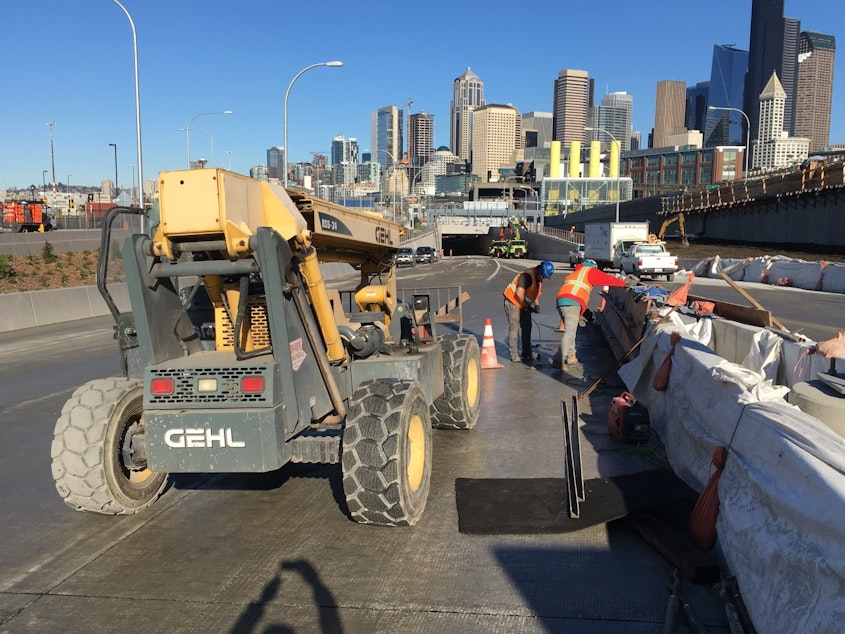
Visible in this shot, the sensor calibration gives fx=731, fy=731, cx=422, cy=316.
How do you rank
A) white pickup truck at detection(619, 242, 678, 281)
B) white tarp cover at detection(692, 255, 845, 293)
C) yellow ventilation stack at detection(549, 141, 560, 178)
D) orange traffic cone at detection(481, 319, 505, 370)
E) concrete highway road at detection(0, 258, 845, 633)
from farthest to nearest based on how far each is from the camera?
yellow ventilation stack at detection(549, 141, 560, 178) < white pickup truck at detection(619, 242, 678, 281) < white tarp cover at detection(692, 255, 845, 293) < orange traffic cone at detection(481, 319, 505, 370) < concrete highway road at detection(0, 258, 845, 633)

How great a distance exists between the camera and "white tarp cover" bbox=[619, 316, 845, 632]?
3.22 meters

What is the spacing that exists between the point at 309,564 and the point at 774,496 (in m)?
2.95

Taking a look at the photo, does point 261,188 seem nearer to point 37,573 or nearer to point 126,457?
point 126,457

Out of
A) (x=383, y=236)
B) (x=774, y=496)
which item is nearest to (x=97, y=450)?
(x=383, y=236)

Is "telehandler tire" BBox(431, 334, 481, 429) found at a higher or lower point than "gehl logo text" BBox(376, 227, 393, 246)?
lower

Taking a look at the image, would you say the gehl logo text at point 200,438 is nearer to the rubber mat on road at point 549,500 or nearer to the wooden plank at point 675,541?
the rubber mat on road at point 549,500

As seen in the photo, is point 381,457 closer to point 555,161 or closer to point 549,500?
point 549,500

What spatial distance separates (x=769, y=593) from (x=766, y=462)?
2.54 ft

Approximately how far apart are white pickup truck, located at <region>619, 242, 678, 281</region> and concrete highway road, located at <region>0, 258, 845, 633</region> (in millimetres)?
28750

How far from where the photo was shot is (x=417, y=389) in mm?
5719

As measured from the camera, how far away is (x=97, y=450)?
17.7 feet

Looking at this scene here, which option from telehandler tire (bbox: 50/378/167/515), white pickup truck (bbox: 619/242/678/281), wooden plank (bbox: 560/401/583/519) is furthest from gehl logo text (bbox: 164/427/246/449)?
white pickup truck (bbox: 619/242/678/281)

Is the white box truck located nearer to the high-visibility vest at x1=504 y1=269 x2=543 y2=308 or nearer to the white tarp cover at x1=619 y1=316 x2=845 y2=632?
the high-visibility vest at x1=504 y1=269 x2=543 y2=308

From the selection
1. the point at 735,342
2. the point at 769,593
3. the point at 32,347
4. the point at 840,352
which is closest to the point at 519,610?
the point at 769,593
